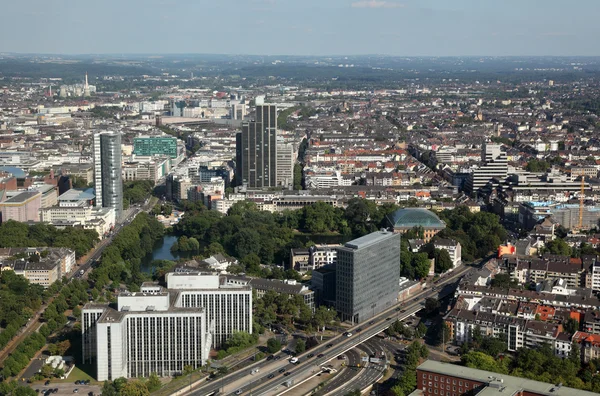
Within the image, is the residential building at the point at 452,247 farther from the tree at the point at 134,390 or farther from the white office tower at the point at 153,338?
the tree at the point at 134,390

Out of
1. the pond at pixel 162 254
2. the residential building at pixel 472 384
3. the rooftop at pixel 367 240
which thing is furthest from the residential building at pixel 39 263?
the residential building at pixel 472 384

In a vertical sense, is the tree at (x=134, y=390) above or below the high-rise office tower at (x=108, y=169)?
below

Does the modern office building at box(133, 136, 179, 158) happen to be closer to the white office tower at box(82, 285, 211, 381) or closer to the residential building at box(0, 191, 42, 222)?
the residential building at box(0, 191, 42, 222)

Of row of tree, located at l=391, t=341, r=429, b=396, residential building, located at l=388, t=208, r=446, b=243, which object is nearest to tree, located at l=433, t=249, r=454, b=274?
residential building, located at l=388, t=208, r=446, b=243

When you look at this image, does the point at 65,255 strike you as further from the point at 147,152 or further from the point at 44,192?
the point at 147,152

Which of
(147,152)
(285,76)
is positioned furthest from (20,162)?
(285,76)

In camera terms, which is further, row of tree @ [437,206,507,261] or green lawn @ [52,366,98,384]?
row of tree @ [437,206,507,261]
